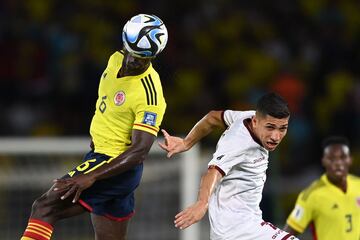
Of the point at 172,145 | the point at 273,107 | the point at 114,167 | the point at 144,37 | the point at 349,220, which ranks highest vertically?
the point at 144,37

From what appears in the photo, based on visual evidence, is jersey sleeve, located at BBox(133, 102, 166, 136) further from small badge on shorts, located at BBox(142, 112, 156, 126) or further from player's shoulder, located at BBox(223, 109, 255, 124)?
player's shoulder, located at BBox(223, 109, 255, 124)

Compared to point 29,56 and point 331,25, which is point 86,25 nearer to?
point 29,56

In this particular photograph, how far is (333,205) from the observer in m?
7.54

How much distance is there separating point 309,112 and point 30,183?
4.22m

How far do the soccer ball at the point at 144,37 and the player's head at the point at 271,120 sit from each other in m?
0.85

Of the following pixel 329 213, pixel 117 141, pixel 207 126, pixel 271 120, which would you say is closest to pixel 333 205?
pixel 329 213

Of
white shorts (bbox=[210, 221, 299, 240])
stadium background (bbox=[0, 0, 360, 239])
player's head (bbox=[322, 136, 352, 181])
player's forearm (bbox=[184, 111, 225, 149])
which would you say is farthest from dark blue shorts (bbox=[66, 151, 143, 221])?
stadium background (bbox=[0, 0, 360, 239])

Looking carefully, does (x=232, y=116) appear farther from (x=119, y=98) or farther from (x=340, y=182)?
(x=340, y=182)

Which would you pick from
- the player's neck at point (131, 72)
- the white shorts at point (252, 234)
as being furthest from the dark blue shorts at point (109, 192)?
the white shorts at point (252, 234)

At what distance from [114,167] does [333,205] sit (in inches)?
81.5

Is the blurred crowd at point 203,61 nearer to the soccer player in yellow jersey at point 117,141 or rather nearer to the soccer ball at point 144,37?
the soccer player in yellow jersey at point 117,141

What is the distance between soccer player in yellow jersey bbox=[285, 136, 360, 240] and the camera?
7.49 m

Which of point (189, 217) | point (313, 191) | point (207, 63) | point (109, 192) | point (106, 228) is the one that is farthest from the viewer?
→ point (207, 63)

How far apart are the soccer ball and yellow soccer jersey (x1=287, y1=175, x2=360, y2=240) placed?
2.04 metres
